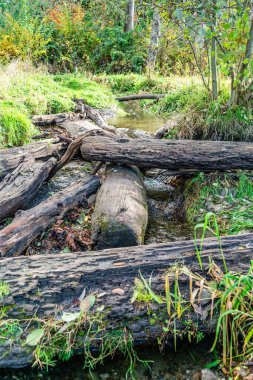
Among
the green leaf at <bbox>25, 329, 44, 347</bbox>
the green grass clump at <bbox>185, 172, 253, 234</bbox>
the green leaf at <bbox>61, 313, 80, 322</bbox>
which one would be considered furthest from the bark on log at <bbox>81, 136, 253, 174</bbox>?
the green leaf at <bbox>25, 329, 44, 347</bbox>

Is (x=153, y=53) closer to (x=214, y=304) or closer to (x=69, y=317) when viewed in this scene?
(x=214, y=304)

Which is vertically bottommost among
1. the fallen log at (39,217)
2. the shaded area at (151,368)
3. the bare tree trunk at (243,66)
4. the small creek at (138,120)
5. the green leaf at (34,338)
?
the small creek at (138,120)

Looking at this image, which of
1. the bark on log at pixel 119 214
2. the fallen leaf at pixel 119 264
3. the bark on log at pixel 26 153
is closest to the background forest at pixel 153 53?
the bark on log at pixel 119 214

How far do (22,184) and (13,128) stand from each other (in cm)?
220

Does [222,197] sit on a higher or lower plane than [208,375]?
lower

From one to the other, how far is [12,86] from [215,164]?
565cm

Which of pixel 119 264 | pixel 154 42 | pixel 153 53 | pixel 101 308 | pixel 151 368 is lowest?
pixel 151 368

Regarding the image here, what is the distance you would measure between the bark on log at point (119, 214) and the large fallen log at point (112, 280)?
824 mm

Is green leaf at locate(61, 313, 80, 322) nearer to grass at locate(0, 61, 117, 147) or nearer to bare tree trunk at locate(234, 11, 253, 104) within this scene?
bare tree trunk at locate(234, 11, 253, 104)

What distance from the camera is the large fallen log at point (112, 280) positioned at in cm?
262

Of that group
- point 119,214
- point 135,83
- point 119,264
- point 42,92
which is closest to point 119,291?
point 119,264

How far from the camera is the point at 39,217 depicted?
412 cm

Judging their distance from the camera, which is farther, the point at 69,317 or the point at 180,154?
the point at 180,154

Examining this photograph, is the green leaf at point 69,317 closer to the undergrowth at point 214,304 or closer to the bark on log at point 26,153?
the undergrowth at point 214,304
